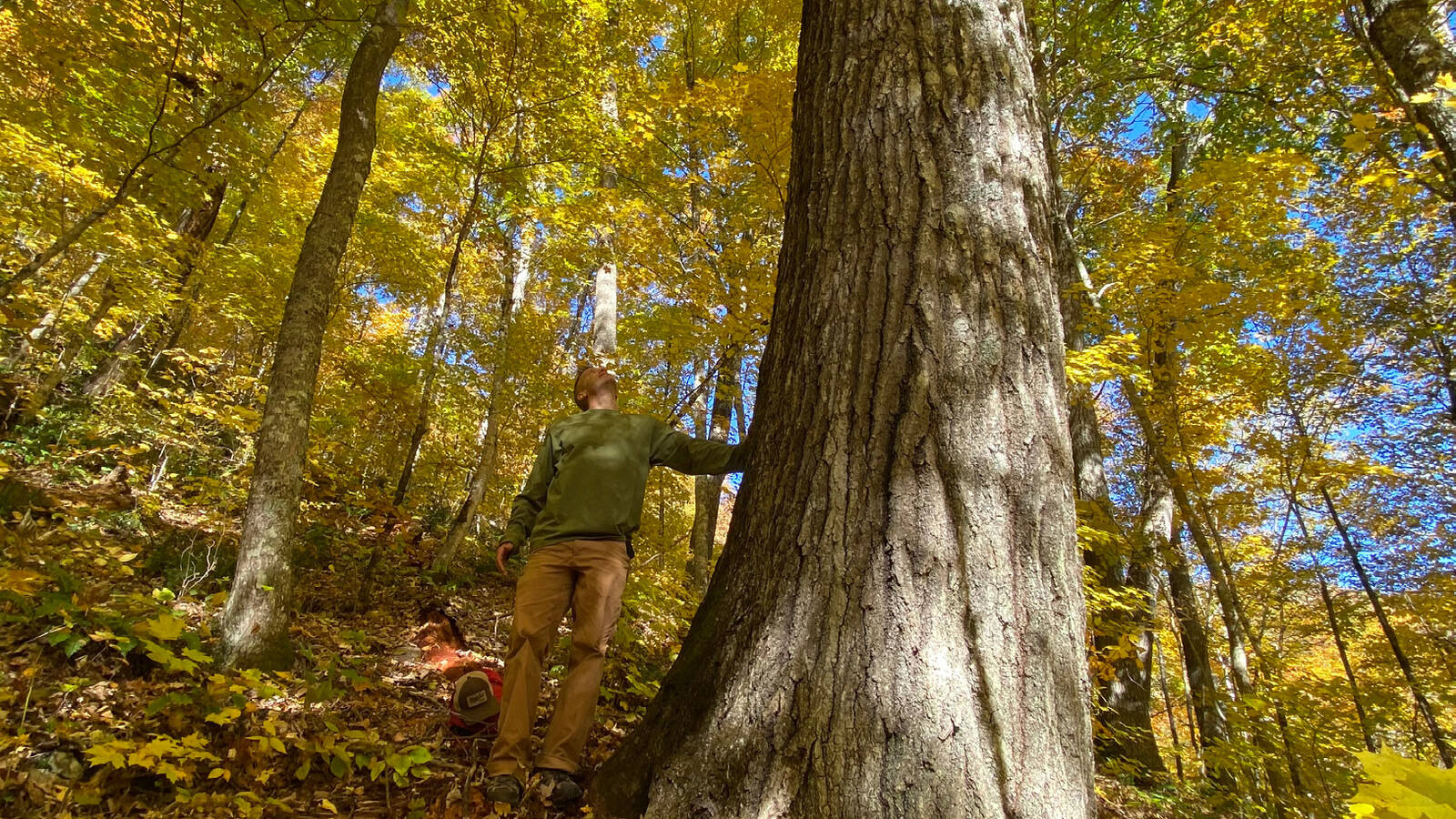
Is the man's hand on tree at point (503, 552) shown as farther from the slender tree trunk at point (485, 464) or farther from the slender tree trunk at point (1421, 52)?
the slender tree trunk at point (1421, 52)

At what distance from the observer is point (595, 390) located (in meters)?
3.07

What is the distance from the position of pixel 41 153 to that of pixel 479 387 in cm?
408

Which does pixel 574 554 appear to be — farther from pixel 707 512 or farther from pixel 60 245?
pixel 707 512

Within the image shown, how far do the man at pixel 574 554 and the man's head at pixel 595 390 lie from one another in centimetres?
15

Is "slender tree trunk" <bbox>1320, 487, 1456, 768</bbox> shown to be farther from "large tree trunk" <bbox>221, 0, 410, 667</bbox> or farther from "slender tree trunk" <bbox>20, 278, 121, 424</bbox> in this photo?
"slender tree trunk" <bbox>20, 278, 121, 424</bbox>

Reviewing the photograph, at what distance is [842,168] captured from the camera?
166cm

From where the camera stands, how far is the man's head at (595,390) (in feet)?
10.1

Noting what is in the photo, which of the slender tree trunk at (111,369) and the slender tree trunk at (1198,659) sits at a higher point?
the slender tree trunk at (111,369)

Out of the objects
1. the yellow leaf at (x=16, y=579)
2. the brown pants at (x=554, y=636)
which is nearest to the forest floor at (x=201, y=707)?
the yellow leaf at (x=16, y=579)

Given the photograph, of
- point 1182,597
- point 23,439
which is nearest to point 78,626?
point 23,439

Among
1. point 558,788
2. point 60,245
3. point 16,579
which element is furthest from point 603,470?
point 60,245

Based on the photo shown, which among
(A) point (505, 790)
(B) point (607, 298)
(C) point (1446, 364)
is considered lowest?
(A) point (505, 790)

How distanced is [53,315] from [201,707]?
6.75 metres

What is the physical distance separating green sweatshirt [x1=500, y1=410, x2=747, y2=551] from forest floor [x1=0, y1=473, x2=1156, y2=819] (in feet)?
3.09
